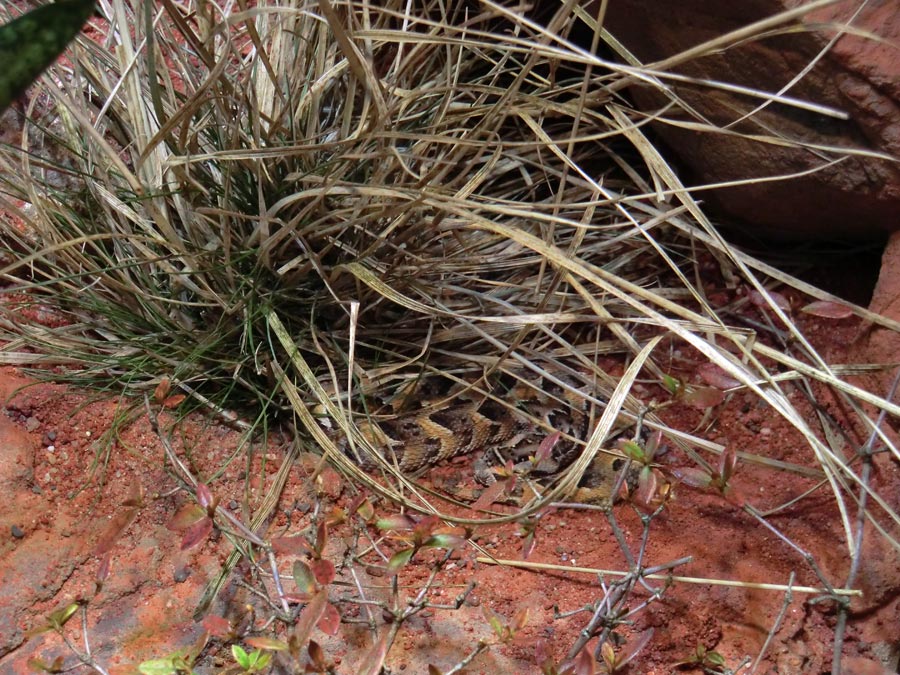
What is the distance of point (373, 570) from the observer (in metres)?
1.51

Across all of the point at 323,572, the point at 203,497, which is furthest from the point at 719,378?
the point at 203,497

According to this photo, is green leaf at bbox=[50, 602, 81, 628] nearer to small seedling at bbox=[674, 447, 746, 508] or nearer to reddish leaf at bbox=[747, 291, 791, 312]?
small seedling at bbox=[674, 447, 746, 508]

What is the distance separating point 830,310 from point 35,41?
5.11 ft

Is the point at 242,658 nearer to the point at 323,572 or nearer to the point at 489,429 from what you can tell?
the point at 323,572

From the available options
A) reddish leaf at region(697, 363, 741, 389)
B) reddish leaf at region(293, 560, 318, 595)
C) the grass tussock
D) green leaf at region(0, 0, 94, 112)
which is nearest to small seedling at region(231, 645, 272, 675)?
reddish leaf at region(293, 560, 318, 595)

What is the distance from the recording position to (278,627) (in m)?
1.41

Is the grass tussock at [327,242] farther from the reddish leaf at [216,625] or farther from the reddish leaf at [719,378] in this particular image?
the reddish leaf at [216,625]

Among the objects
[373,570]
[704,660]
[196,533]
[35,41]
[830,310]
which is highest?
[35,41]

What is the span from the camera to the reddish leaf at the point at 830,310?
1.72 metres

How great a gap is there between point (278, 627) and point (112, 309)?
826mm

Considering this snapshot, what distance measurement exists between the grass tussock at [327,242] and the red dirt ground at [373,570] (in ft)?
0.36

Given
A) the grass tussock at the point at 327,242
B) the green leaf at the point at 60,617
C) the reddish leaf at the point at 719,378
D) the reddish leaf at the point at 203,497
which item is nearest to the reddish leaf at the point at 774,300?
the grass tussock at the point at 327,242

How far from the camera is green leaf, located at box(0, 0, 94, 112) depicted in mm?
876

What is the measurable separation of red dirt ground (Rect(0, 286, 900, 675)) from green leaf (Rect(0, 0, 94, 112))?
79 cm
